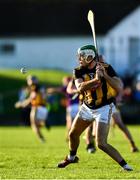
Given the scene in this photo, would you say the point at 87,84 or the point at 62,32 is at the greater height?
the point at 87,84

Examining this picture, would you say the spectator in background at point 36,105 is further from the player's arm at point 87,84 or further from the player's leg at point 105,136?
the player's arm at point 87,84

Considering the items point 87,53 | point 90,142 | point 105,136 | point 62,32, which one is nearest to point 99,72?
point 87,53

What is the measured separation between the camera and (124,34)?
5928cm

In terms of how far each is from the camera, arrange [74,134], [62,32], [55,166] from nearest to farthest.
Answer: [74,134] < [55,166] < [62,32]

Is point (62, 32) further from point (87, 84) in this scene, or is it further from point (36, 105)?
point (87, 84)

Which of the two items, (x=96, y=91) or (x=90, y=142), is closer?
(x=96, y=91)

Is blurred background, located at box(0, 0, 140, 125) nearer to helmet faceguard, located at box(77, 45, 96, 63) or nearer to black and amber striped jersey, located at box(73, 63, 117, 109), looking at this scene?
black and amber striped jersey, located at box(73, 63, 117, 109)

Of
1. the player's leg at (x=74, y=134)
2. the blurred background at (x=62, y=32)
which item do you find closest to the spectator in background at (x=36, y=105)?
the player's leg at (x=74, y=134)

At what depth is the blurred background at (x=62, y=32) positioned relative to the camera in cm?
5928

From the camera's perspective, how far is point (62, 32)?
200 ft

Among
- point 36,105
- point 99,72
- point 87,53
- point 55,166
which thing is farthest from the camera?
point 36,105

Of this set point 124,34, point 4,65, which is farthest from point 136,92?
point 4,65

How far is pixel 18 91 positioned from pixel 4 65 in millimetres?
15052

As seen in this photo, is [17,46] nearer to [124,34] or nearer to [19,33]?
[19,33]
